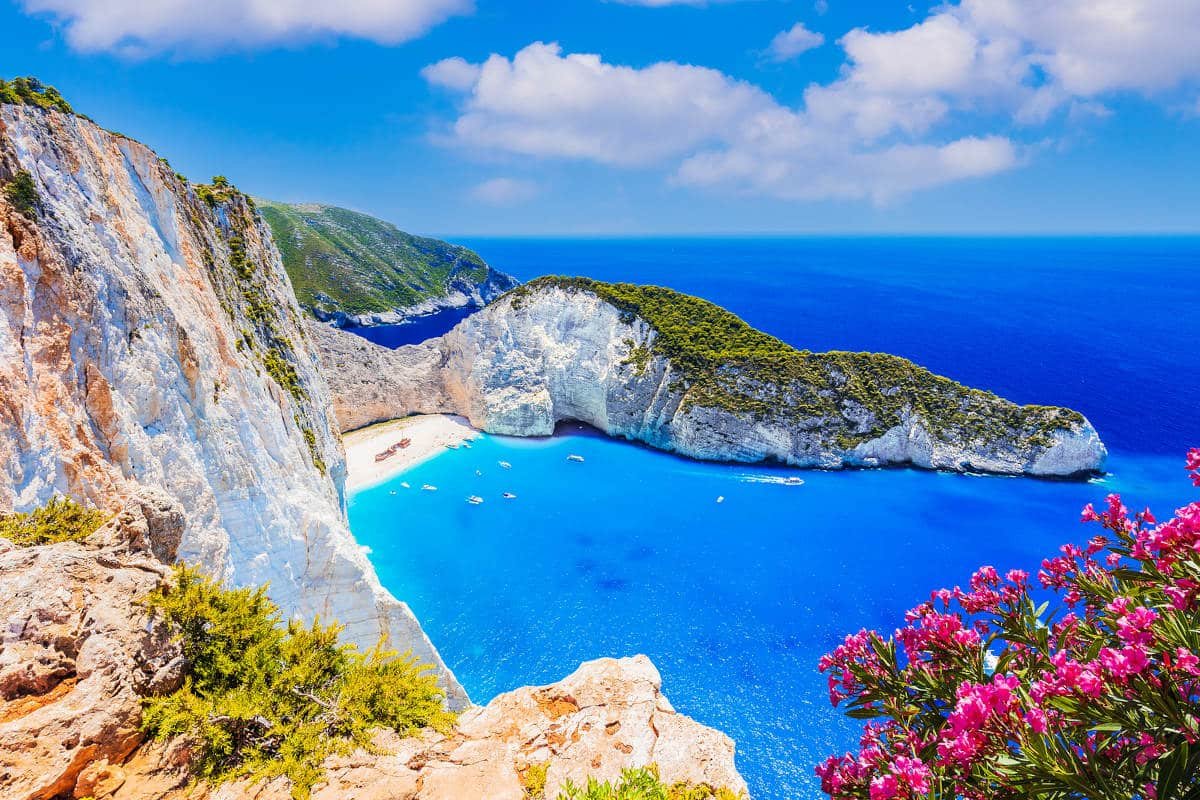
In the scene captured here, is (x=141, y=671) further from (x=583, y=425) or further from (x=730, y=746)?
(x=583, y=425)

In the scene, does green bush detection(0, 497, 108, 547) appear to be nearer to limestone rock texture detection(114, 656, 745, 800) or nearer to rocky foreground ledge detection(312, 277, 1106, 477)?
limestone rock texture detection(114, 656, 745, 800)

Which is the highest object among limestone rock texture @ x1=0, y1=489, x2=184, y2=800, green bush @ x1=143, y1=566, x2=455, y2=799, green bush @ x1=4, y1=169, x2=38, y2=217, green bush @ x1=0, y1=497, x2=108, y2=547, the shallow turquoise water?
green bush @ x1=4, y1=169, x2=38, y2=217

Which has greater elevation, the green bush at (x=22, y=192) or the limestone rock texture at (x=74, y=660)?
the green bush at (x=22, y=192)

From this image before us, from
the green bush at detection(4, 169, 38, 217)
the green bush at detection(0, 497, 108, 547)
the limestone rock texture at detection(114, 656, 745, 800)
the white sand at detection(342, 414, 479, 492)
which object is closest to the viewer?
the limestone rock texture at detection(114, 656, 745, 800)

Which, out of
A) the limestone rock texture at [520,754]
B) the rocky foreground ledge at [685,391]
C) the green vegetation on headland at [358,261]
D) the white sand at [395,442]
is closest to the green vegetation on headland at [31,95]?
the limestone rock texture at [520,754]

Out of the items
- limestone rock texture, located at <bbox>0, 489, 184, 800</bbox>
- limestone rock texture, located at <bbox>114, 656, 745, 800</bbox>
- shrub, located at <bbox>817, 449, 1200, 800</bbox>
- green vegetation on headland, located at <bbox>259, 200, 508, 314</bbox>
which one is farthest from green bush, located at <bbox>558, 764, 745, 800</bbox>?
green vegetation on headland, located at <bbox>259, 200, 508, 314</bbox>

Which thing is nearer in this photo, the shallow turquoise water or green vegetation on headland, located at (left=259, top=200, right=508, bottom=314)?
the shallow turquoise water

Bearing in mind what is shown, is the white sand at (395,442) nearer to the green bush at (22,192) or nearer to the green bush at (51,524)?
the green bush at (22,192)
